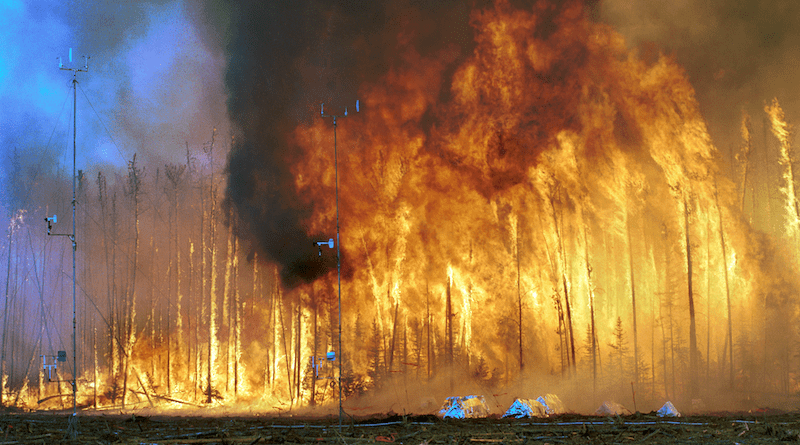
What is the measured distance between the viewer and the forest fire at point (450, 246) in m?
15.7

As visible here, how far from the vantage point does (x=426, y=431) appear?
10.7m

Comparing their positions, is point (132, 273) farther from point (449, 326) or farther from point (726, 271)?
point (726, 271)

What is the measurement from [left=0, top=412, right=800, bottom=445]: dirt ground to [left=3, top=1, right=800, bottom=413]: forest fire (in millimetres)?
3433

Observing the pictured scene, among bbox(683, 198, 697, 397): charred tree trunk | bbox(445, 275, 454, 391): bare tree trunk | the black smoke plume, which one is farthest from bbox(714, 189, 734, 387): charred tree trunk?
the black smoke plume

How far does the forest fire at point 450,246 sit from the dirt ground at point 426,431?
343 cm

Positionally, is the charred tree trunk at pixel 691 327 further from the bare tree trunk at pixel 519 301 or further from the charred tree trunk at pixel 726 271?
the bare tree trunk at pixel 519 301

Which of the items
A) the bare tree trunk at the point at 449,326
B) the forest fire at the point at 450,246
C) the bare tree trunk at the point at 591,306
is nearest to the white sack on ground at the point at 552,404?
the forest fire at the point at 450,246

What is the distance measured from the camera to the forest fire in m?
15.7

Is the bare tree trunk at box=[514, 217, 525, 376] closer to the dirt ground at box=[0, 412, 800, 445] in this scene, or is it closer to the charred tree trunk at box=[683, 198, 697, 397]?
the dirt ground at box=[0, 412, 800, 445]

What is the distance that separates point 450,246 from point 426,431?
256 inches

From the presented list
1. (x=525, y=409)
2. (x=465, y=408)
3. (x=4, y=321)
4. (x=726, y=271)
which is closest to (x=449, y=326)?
(x=465, y=408)

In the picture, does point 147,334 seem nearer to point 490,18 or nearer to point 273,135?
point 273,135

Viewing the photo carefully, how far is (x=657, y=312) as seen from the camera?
1575 cm

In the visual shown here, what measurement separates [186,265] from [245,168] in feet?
11.0
